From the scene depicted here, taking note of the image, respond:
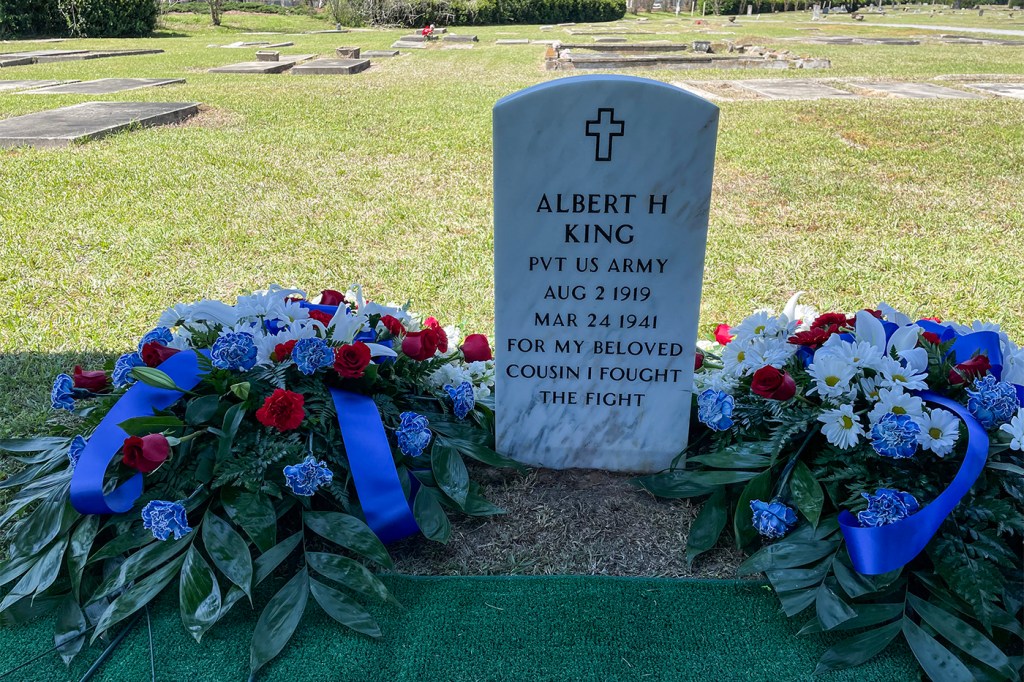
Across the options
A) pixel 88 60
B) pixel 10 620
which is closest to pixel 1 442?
pixel 10 620

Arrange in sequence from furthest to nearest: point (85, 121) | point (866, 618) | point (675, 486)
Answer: point (85, 121), point (675, 486), point (866, 618)

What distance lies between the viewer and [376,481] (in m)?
2.43

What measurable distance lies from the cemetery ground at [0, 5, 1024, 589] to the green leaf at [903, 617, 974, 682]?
533 mm

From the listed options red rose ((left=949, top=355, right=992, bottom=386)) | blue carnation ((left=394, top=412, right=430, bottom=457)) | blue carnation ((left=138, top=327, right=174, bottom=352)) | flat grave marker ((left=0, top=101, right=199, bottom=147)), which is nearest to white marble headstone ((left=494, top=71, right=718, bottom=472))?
blue carnation ((left=394, top=412, right=430, bottom=457))

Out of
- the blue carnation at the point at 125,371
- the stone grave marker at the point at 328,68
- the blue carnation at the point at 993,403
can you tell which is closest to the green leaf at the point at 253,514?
the blue carnation at the point at 125,371

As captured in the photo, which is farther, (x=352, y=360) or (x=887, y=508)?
(x=352, y=360)

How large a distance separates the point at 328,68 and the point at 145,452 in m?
13.0

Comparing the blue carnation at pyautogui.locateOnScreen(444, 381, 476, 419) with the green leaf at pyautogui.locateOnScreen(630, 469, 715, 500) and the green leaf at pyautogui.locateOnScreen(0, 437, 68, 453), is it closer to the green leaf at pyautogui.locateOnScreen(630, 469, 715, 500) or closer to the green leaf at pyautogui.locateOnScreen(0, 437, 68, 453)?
the green leaf at pyautogui.locateOnScreen(630, 469, 715, 500)

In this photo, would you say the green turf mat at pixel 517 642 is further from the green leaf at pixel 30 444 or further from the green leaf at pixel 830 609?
the green leaf at pixel 30 444

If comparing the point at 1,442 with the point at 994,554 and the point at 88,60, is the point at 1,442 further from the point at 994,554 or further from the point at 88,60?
the point at 88,60

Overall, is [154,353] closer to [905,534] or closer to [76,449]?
[76,449]

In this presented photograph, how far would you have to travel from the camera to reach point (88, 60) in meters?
16.0

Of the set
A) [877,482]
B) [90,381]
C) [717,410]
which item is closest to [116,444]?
[90,381]

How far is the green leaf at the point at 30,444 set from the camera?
282 centimetres
